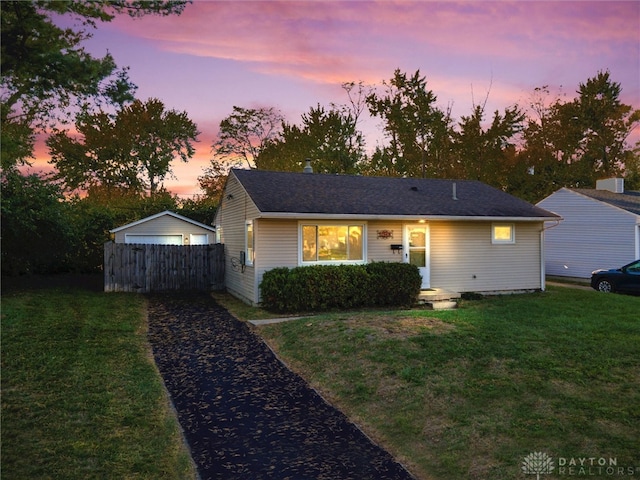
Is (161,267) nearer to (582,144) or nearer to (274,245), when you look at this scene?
(274,245)

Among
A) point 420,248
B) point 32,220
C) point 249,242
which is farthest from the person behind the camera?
point 420,248

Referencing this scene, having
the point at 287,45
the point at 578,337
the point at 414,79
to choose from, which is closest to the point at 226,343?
the point at 578,337

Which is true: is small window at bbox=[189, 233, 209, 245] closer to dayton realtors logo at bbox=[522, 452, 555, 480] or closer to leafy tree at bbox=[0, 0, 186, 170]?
leafy tree at bbox=[0, 0, 186, 170]

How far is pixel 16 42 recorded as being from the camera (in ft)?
21.9

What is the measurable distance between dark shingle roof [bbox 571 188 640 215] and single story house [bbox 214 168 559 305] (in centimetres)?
721

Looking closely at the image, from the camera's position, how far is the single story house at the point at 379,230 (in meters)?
14.5

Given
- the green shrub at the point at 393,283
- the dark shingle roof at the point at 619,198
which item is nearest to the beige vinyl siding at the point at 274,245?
the green shrub at the point at 393,283

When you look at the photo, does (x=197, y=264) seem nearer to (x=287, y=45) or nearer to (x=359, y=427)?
(x=287, y=45)

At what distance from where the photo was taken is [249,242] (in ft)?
50.2

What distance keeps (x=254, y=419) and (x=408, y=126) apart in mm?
36498

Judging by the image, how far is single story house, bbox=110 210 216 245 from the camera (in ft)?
67.2

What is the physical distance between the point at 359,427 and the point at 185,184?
42.5 m

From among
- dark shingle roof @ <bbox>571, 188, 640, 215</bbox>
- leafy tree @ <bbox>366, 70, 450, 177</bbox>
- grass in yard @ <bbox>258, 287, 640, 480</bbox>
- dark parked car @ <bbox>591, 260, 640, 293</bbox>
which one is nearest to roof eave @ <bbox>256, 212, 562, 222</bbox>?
dark parked car @ <bbox>591, 260, 640, 293</bbox>

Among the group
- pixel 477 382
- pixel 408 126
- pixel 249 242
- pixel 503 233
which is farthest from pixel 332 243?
pixel 408 126
